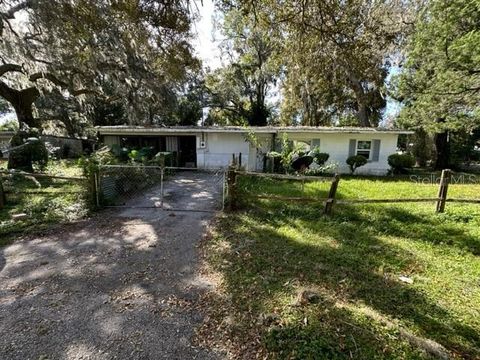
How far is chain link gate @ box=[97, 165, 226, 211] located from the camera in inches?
300

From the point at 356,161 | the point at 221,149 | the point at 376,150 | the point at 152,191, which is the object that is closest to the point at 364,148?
the point at 376,150

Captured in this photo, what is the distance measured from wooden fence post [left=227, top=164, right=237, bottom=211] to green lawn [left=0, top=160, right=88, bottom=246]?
3588 mm

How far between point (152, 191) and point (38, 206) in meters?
3.39

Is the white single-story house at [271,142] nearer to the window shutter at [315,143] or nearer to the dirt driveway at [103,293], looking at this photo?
the window shutter at [315,143]

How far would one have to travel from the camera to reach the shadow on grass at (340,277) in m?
2.71

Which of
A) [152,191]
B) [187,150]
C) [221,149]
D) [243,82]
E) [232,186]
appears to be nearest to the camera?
[232,186]

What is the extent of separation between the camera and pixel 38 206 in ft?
23.3

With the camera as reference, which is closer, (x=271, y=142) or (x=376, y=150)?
(x=376, y=150)

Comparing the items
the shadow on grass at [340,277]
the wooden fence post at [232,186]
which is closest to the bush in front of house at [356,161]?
the shadow on grass at [340,277]

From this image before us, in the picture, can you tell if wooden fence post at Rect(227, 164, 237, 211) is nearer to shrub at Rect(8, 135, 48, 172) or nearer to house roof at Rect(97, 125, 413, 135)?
house roof at Rect(97, 125, 413, 135)

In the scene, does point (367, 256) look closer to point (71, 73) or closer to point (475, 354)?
point (475, 354)

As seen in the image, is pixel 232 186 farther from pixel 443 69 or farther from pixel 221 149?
pixel 443 69

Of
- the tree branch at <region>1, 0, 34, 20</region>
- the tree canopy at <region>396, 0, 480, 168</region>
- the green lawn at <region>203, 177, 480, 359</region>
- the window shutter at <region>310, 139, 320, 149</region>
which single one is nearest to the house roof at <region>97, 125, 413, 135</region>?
the window shutter at <region>310, 139, 320, 149</region>

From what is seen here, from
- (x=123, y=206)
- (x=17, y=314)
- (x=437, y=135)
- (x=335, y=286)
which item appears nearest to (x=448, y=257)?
(x=335, y=286)
